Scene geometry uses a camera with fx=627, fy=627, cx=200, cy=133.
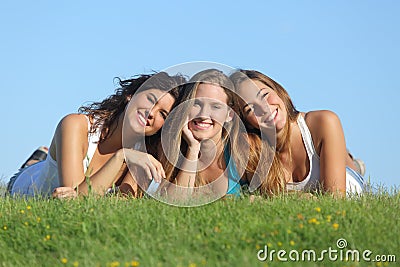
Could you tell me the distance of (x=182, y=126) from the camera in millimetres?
8453

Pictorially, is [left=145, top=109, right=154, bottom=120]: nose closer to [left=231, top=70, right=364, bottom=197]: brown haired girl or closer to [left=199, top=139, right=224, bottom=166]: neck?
[left=199, top=139, right=224, bottom=166]: neck

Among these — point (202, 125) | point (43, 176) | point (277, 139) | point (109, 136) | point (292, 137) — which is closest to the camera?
point (202, 125)

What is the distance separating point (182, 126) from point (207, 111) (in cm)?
39

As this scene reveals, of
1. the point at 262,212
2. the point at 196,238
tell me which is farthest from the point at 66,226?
the point at 262,212

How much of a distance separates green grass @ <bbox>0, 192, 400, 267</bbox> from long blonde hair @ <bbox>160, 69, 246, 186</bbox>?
207 cm

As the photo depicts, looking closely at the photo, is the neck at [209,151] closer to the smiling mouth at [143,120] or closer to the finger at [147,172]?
the smiling mouth at [143,120]

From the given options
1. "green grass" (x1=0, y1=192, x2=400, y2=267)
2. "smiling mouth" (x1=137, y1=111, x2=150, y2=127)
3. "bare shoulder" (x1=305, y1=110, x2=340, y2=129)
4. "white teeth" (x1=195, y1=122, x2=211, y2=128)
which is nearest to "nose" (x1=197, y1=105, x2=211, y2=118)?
"white teeth" (x1=195, y1=122, x2=211, y2=128)

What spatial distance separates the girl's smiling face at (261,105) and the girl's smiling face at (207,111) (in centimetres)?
28

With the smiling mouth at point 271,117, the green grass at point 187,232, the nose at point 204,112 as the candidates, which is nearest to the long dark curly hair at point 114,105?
the nose at point 204,112

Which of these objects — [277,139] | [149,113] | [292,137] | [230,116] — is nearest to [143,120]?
[149,113]

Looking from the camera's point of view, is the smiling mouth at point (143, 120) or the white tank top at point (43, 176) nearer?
the smiling mouth at point (143, 120)

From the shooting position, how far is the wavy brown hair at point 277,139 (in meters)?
8.56

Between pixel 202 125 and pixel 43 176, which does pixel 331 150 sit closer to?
pixel 202 125

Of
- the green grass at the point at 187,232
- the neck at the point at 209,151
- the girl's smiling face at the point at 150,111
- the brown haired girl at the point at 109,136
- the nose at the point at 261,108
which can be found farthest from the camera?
the neck at the point at 209,151
